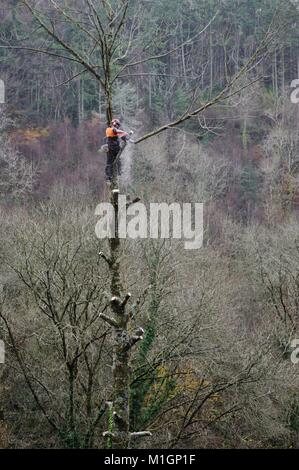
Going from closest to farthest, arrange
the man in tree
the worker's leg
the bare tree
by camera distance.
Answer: the bare tree, the man in tree, the worker's leg

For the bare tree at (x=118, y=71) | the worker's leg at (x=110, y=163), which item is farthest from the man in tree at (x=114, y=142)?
the bare tree at (x=118, y=71)

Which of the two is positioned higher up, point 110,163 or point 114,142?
point 114,142

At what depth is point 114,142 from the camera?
272 inches

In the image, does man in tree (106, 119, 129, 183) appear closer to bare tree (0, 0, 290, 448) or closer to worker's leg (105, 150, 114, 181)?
worker's leg (105, 150, 114, 181)

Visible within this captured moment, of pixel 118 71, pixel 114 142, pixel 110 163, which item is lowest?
pixel 110 163

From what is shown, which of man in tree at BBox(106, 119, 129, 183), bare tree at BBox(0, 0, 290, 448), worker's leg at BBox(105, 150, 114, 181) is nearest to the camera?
bare tree at BBox(0, 0, 290, 448)

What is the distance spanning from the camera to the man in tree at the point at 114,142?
6.78 meters

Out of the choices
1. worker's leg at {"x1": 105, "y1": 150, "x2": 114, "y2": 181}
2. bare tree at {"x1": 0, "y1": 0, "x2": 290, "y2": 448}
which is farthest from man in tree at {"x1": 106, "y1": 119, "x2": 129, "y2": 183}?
bare tree at {"x1": 0, "y1": 0, "x2": 290, "y2": 448}

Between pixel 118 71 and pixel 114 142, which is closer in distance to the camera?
pixel 114 142

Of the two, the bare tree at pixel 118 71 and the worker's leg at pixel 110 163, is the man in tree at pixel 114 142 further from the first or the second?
the bare tree at pixel 118 71

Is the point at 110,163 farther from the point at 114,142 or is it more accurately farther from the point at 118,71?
the point at 118,71

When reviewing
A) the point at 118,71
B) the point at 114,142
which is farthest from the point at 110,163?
the point at 118,71

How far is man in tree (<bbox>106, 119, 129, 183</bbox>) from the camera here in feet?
22.2

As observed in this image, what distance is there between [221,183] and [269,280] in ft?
52.6
